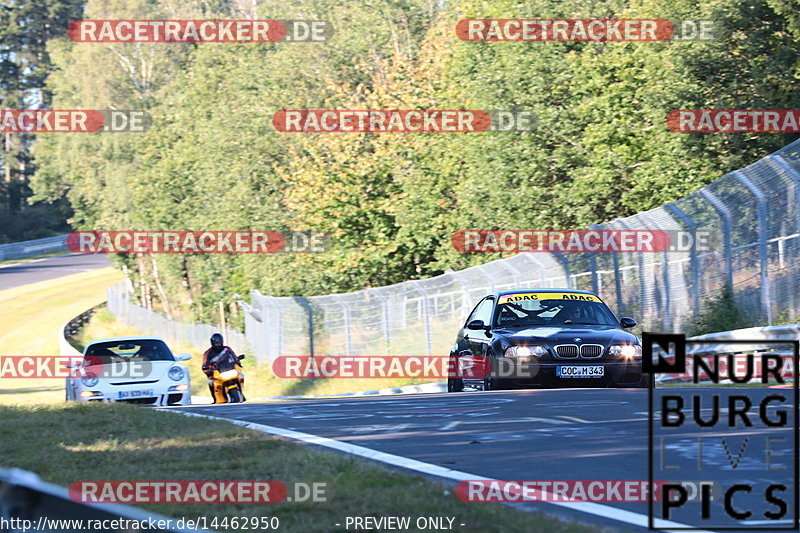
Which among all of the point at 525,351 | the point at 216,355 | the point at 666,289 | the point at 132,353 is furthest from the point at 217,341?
the point at 666,289

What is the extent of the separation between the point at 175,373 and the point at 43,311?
51737mm

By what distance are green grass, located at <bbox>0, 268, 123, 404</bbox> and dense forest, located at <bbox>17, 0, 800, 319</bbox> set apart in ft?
22.3

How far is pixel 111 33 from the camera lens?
68000mm

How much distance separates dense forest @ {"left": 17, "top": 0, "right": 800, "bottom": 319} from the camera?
2988 centimetres

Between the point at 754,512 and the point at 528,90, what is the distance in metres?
29.4

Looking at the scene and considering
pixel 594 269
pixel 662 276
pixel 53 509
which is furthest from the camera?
pixel 594 269

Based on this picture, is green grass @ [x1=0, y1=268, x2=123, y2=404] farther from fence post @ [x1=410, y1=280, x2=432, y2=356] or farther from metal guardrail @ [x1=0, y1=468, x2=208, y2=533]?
metal guardrail @ [x1=0, y1=468, x2=208, y2=533]

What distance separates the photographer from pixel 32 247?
3752 inches

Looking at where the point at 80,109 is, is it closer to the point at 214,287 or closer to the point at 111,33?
the point at 111,33

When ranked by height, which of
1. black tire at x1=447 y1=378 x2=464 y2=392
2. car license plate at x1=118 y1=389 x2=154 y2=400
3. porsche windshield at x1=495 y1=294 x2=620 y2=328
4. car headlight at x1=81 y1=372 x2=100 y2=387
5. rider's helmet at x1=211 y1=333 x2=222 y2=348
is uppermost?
porsche windshield at x1=495 y1=294 x2=620 y2=328

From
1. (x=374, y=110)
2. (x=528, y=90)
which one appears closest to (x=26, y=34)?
(x=374, y=110)

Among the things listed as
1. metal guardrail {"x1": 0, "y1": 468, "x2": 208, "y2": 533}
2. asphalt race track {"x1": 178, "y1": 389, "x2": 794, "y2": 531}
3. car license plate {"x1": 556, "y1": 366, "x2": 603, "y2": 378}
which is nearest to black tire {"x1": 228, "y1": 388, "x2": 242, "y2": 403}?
asphalt race track {"x1": 178, "y1": 389, "x2": 794, "y2": 531}

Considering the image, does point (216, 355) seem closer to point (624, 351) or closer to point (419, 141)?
point (624, 351)

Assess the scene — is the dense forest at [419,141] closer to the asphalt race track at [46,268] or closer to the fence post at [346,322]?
the fence post at [346,322]
